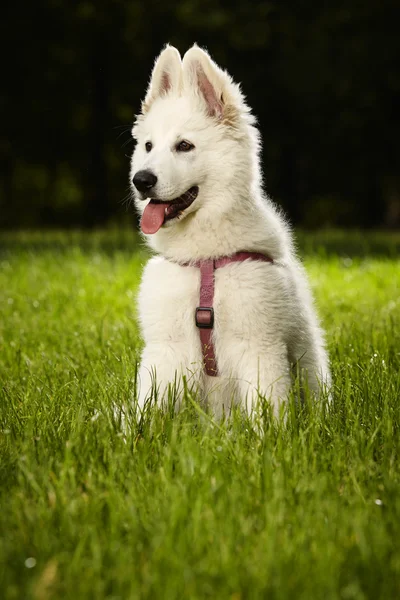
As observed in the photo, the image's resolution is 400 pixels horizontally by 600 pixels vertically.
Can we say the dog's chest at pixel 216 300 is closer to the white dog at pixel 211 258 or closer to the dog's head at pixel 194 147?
the white dog at pixel 211 258

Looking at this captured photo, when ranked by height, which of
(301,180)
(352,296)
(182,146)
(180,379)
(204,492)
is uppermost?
(301,180)

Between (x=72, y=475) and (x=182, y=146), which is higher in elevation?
(x=182, y=146)

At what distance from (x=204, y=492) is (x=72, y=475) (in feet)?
1.45

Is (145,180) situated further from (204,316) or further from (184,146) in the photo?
(204,316)

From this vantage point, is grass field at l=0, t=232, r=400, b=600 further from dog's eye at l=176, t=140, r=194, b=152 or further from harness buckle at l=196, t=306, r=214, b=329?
dog's eye at l=176, t=140, r=194, b=152

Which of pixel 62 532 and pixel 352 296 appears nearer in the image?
pixel 62 532

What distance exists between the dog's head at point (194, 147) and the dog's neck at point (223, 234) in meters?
0.05

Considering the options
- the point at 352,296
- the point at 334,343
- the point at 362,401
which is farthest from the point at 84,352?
the point at 352,296

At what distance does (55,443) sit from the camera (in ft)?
9.74

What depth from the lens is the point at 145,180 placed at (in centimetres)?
340

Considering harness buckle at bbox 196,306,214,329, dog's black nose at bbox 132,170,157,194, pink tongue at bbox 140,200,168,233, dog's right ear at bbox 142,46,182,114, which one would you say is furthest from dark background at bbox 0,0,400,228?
harness buckle at bbox 196,306,214,329

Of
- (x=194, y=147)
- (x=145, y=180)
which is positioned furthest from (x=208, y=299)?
(x=194, y=147)

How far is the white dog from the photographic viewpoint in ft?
10.9

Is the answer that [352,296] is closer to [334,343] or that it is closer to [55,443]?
[334,343]
